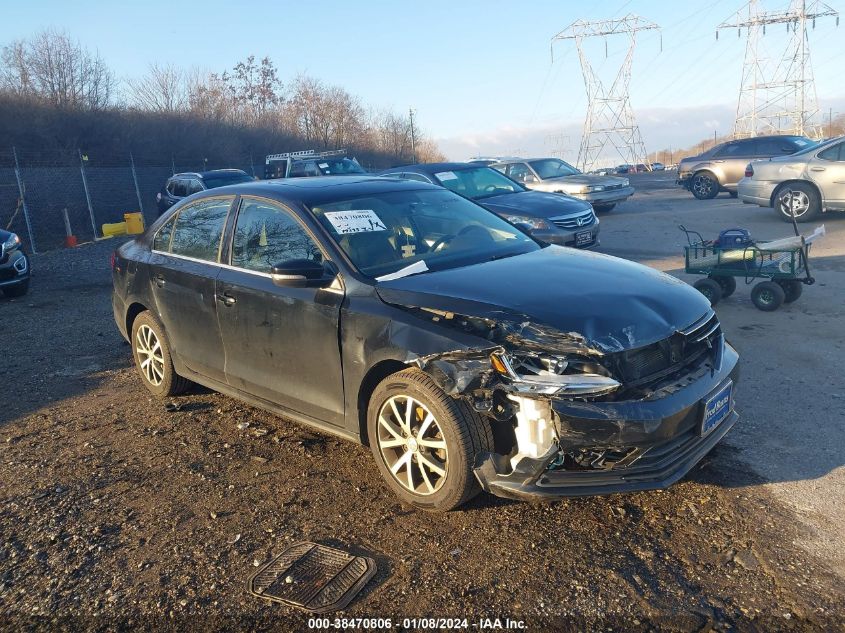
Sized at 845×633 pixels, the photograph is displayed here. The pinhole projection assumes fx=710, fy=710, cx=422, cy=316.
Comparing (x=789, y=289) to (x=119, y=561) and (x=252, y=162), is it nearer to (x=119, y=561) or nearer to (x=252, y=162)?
(x=119, y=561)

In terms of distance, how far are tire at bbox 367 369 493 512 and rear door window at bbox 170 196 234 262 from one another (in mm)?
1963

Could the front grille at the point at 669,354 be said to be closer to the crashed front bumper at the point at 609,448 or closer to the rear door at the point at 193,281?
the crashed front bumper at the point at 609,448

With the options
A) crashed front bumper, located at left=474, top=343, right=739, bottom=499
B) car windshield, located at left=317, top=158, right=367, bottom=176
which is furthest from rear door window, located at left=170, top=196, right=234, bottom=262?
car windshield, located at left=317, top=158, right=367, bottom=176

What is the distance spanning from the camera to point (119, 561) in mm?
3492

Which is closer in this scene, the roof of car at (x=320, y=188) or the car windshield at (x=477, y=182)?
the roof of car at (x=320, y=188)

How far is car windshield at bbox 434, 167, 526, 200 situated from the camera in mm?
12086

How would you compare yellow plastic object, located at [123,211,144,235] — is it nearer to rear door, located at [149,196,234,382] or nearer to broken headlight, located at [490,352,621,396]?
rear door, located at [149,196,234,382]

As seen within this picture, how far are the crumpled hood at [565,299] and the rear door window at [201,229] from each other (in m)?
1.69

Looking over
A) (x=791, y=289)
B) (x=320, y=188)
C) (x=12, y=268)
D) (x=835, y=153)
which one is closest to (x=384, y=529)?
(x=320, y=188)

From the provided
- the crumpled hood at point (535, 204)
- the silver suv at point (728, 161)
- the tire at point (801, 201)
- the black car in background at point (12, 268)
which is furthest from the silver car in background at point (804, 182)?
the black car in background at point (12, 268)

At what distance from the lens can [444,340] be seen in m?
3.56

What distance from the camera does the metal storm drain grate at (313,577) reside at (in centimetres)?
310

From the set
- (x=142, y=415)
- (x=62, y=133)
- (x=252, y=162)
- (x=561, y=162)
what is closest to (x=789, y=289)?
(x=142, y=415)

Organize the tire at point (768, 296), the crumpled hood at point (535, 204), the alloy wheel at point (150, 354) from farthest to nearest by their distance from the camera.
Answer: the crumpled hood at point (535, 204) < the tire at point (768, 296) < the alloy wheel at point (150, 354)
